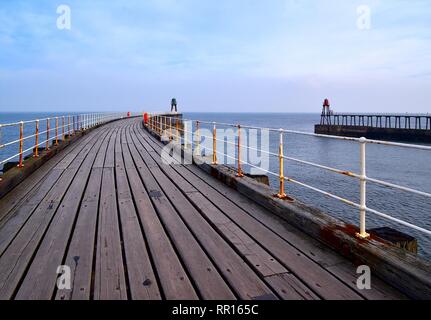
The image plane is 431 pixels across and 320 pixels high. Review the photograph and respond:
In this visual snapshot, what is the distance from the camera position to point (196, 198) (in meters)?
5.07

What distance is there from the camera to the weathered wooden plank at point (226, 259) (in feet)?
8.34

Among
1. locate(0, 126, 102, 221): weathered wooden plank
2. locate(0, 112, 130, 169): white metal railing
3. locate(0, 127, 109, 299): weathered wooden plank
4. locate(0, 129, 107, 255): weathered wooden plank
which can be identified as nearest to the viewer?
locate(0, 127, 109, 299): weathered wooden plank

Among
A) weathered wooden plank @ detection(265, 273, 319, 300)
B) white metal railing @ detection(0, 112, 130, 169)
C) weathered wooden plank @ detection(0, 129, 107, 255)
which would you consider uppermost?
white metal railing @ detection(0, 112, 130, 169)

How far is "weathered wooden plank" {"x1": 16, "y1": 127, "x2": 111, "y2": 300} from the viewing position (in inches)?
98.2

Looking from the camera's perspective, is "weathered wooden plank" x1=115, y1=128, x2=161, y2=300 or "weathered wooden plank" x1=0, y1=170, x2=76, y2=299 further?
"weathered wooden plank" x1=0, y1=170, x2=76, y2=299

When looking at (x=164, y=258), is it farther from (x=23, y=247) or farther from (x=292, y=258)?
(x=23, y=247)

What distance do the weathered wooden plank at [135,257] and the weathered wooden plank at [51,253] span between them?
0.55m

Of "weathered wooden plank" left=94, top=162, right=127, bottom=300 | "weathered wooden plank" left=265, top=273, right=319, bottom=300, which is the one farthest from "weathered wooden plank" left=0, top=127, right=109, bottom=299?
"weathered wooden plank" left=265, top=273, right=319, bottom=300

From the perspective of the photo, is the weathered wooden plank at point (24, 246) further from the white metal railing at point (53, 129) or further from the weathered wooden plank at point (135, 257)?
the white metal railing at point (53, 129)

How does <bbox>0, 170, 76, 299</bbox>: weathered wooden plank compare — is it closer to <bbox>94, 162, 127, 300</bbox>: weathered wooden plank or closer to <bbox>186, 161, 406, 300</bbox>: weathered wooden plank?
<bbox>94, 162, 127, 300</bbox>: weathered wooden plank

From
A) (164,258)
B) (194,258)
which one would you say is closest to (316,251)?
(194,258)
